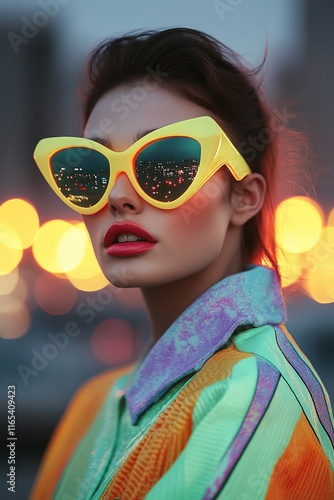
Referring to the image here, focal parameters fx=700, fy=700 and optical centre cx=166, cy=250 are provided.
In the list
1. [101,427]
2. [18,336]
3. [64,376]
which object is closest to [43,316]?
[18,336]

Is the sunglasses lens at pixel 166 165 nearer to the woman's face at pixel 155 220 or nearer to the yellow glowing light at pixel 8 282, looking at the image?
the woman's face at pixel 155 220

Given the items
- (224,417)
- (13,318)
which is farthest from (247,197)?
(13,318)

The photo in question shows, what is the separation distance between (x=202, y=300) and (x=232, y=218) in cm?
22

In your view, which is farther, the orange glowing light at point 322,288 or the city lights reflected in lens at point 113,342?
the city lights reflected in lens at point 113,342

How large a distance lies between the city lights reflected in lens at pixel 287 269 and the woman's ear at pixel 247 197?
19cm

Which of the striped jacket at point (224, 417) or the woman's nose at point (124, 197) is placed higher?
the woman's nose at point (124, 197)

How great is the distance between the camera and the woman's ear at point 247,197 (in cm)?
153

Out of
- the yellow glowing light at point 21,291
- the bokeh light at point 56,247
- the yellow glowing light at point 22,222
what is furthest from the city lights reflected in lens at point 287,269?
the yellow glowing light at point 22,222

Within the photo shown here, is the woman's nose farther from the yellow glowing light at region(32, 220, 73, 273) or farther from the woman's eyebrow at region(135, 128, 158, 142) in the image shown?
the yellow glowing light at region(32, 220, 73, 273)

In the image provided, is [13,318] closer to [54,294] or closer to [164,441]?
[54,294]

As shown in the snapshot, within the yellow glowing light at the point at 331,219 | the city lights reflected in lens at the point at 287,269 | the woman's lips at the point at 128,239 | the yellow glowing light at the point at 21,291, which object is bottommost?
the yellow glowing light at the point at 21,291

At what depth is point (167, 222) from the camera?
1383 mm

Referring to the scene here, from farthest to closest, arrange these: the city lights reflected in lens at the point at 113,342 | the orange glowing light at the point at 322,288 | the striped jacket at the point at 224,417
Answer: the city lights reflected in lens at the point at 113,342, the orange glowing light at the point at 322,288, the striped jacket at the point at 224,417

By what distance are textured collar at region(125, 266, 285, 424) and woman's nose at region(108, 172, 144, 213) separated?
0.23 metres
